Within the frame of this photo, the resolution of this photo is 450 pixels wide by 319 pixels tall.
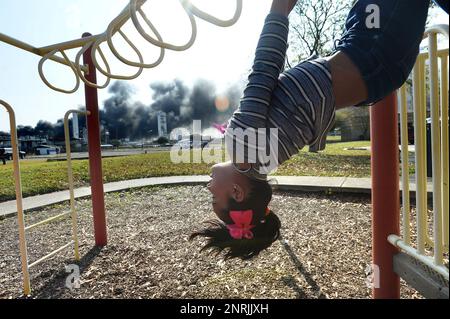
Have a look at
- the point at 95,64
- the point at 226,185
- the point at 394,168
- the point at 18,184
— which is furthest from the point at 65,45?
the point at 394,168

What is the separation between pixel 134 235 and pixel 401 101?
7.98 feet

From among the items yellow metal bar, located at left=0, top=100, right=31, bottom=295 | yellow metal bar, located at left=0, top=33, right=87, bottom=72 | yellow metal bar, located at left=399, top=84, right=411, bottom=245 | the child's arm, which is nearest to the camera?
the child's arm

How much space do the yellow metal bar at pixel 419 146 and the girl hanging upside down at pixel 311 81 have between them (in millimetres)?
234

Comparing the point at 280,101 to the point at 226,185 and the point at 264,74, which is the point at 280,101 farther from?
the point at 226,185

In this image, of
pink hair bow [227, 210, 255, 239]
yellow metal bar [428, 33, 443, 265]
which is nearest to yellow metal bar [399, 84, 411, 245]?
yellow metal bar [428, 33, 443, 265]

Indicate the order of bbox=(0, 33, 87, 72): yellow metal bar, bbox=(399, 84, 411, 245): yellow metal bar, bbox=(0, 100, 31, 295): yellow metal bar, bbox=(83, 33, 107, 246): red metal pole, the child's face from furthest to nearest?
bbox=(83, 33, 107, 246): red metal pole
bbox=(0, 100, 31, 295): yellow metal bar
bbox=(0, 33, 87, 72): yellow metal bar
bbox=(399, 84, 411, 245): yellow metal bar
the child's face

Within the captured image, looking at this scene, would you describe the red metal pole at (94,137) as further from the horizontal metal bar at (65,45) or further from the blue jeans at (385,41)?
the blue jeans at (385,41)

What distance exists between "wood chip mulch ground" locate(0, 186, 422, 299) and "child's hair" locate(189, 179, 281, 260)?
1.73ft

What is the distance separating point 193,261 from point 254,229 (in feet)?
3.73

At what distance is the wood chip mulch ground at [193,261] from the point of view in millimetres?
1915

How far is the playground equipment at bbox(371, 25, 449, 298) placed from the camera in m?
1.08

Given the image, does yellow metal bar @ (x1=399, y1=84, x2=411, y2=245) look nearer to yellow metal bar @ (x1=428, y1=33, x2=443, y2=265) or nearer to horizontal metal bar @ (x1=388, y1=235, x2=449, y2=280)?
horizontal metal bar @ (x1=388, y1=235, x2=449, y2=280)
